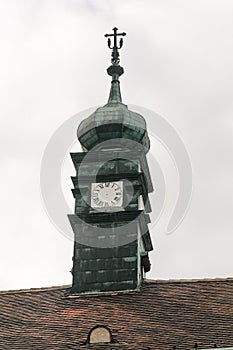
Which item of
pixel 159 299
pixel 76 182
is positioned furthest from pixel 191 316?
pixel 76 182

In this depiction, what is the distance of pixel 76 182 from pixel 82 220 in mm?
1663

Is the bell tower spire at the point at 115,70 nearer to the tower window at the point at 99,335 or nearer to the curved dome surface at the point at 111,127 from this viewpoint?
the curved dome surface at the point at 111,127

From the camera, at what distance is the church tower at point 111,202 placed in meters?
37.9

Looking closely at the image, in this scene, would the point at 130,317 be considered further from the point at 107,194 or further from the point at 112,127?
the point at 112,127

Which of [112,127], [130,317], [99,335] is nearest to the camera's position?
[99,335]

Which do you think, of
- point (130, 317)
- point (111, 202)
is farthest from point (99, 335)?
point (111, 202)

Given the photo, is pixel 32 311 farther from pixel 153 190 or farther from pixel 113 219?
pixel 153 190

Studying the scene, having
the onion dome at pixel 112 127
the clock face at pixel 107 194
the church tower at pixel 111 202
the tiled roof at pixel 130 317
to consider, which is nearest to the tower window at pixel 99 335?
the tiled roof at pixel 130 317

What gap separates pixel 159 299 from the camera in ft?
119

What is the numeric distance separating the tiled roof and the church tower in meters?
0.82

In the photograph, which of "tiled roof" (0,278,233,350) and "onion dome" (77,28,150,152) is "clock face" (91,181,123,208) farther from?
"tiled roof" (0,278,233,350)

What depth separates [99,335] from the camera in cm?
3309

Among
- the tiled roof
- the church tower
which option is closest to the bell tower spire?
the church tower

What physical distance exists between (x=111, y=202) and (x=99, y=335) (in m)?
7.07
